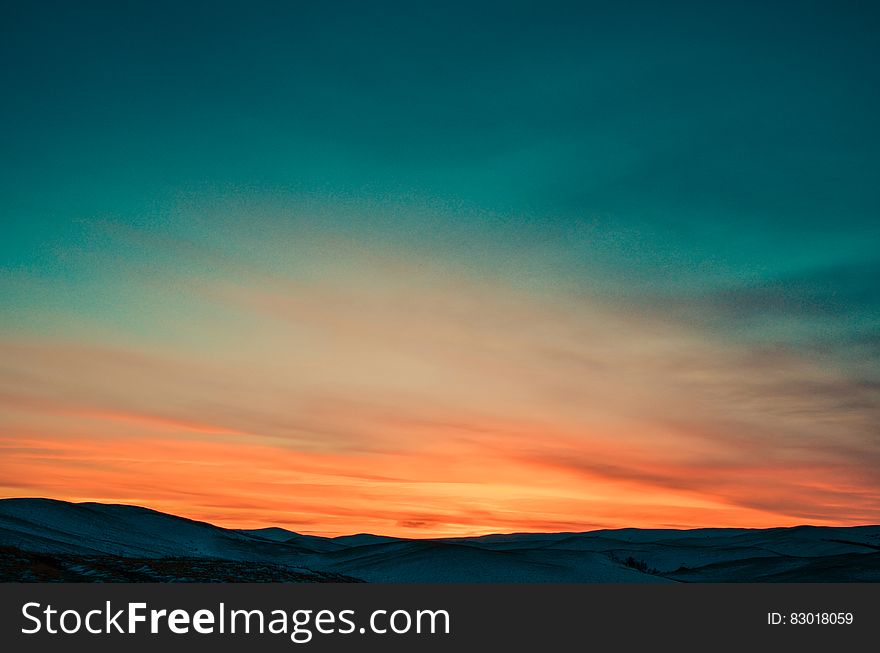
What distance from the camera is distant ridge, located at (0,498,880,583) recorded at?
20.1 m

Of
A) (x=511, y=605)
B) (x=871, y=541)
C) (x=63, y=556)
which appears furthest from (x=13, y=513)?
(x=871, y=541)

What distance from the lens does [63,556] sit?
18.5 metres

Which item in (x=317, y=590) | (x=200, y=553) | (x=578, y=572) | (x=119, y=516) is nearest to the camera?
(x=317, y=590)

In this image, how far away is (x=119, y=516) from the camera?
41.9 m

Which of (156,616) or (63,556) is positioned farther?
(63,556)

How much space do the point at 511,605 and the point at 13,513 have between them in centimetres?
3112

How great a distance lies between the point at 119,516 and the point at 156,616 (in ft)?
109

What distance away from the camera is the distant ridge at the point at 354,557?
790 inches

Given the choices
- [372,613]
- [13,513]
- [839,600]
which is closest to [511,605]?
[372,613]

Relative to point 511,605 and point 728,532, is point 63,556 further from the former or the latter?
point 728,532

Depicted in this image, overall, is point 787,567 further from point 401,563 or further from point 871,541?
point 871,541

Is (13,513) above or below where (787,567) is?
above

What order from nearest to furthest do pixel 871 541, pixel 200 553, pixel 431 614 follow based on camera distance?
pixel 431 614, pixel 200 553, pixel 871 541

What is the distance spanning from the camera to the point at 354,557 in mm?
39062
